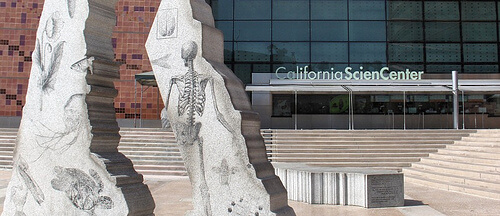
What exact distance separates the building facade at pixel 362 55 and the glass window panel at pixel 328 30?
0.20 feet

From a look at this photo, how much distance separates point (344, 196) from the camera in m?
8.65

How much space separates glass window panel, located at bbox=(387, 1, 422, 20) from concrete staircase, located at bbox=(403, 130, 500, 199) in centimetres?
1146

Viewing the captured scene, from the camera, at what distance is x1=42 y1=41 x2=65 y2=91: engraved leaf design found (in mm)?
5242

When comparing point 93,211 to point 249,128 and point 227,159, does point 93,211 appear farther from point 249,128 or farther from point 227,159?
point 249,128

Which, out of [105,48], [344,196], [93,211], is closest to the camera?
[93,211]

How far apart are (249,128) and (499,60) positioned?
85.2ft

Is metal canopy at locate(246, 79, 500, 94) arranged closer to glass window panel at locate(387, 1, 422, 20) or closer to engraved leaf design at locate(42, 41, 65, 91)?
glass window panel at locate(387, 1, 422, 20)

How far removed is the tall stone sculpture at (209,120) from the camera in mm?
4892

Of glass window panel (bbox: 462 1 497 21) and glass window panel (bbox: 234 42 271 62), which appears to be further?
glass window panel (bbox: 462 1 497 21)

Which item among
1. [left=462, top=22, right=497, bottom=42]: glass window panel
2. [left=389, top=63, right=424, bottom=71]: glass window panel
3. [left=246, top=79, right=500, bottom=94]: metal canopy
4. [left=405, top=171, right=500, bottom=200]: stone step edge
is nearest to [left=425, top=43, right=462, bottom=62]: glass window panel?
[left=389, top=63, right=424, bottom=71]: glass window panel

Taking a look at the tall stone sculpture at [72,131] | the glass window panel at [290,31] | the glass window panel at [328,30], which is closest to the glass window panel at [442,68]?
the glass window panel at [328,30]

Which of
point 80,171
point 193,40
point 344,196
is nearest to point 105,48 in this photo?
point 193,40

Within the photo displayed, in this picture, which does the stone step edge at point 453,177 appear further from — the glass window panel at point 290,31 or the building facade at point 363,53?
the glass window panel at point 290,31

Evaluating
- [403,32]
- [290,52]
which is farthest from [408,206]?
[403,32]
